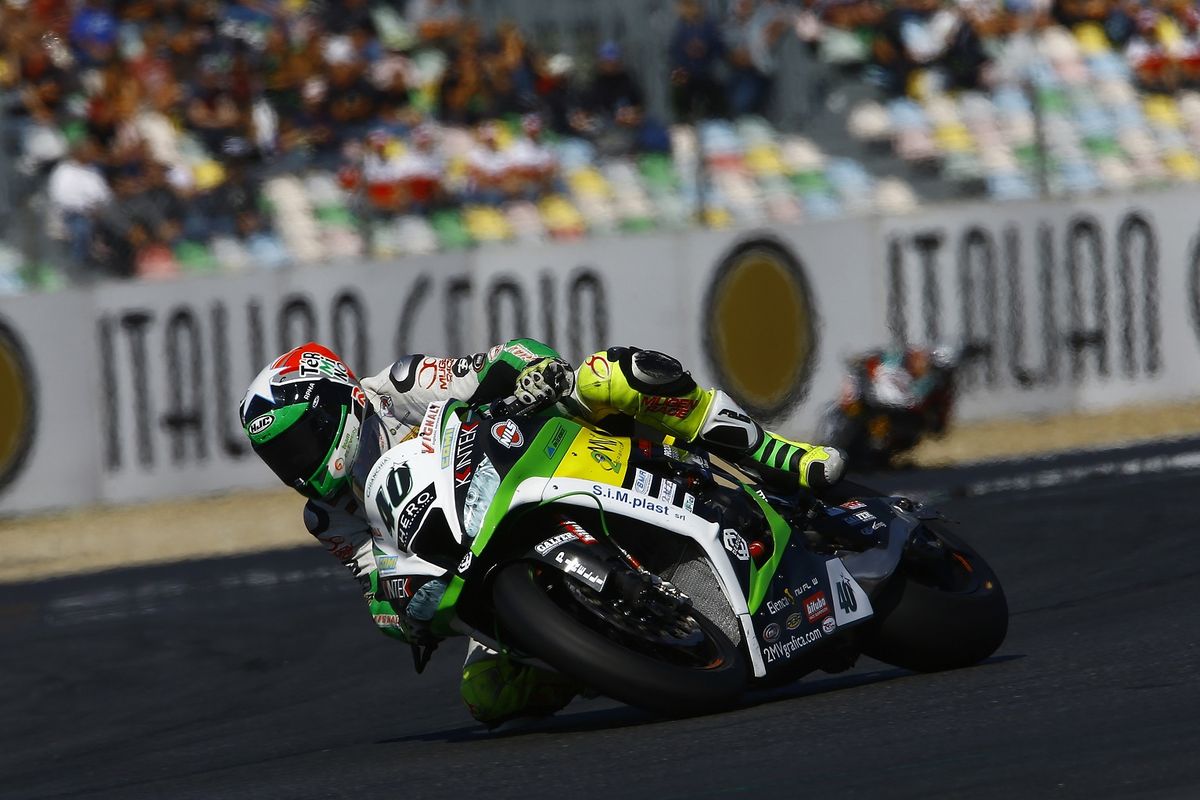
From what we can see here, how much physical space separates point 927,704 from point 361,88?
41.3ft

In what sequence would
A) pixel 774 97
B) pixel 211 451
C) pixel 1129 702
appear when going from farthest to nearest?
pixel 774 97, pixel 211 451, pixel 1129 702

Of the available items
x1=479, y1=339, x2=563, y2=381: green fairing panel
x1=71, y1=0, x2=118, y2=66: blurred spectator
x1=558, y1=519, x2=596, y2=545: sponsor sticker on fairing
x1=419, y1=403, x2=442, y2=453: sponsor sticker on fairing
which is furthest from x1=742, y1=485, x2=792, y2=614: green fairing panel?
x1=71, y1=0, x2=118, y2=66: blurred spectator

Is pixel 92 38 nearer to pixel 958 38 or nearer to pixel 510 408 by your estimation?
pixel 958 38

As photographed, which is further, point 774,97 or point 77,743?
point 774,97

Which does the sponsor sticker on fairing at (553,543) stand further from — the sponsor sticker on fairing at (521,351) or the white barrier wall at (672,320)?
the white barrier wall at (672,320)

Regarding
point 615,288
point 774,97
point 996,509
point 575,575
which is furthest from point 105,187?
point 575,575

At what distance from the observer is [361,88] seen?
17.0 metres

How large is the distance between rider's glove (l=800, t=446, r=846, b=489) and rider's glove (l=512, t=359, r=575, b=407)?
0.80 meters

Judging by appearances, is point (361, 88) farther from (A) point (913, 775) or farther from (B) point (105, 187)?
(A) point (913, 775)

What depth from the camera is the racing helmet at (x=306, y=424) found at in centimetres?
547

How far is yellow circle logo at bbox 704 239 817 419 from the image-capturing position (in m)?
14.9

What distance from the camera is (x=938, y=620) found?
227 inches

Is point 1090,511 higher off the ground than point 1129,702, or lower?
lower

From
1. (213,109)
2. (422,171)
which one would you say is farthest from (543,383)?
(213,109)
